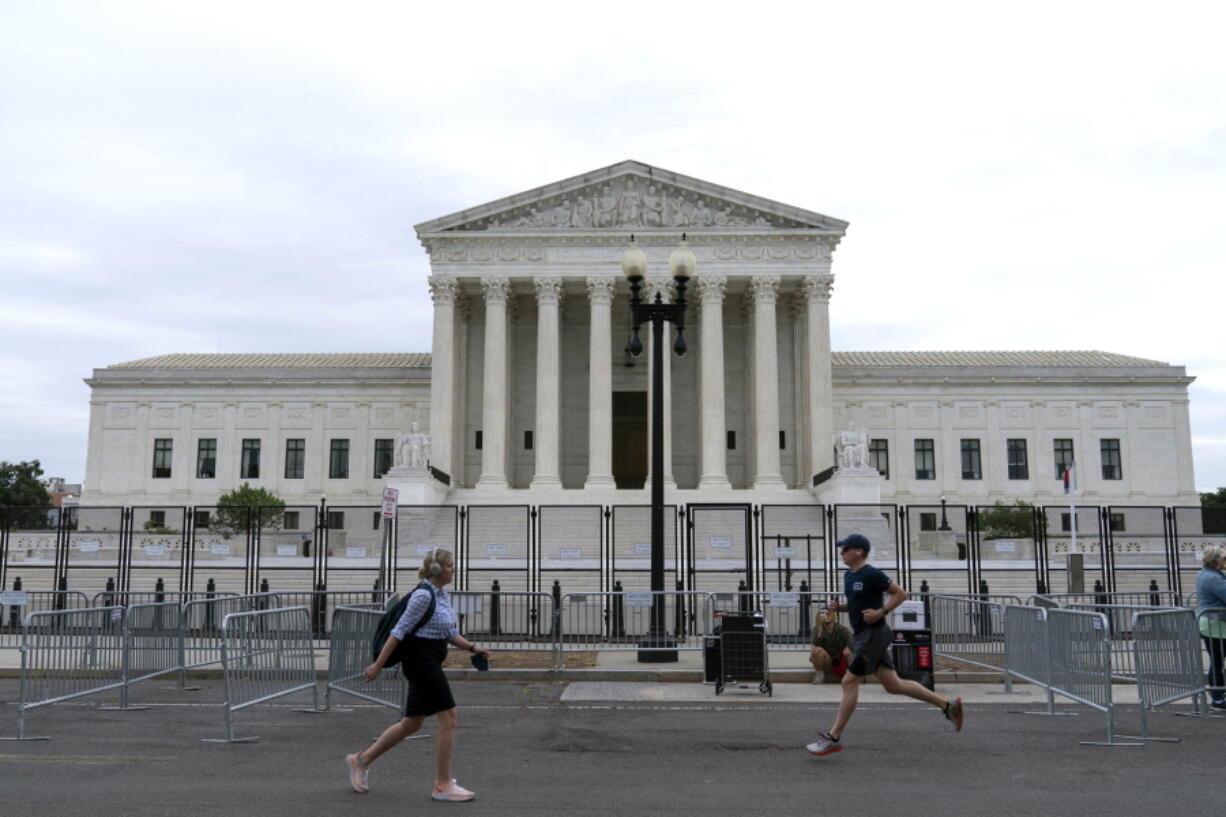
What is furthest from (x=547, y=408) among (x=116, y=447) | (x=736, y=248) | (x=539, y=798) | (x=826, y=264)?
(x=539, y=798)

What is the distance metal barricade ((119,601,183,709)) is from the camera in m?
14.5

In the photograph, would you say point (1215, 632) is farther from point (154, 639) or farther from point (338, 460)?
point (338, 460)

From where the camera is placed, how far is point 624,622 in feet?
63.2

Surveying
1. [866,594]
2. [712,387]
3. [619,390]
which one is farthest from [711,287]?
[866,594]

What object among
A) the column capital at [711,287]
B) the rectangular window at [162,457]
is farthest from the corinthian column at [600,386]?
the rectangular window at [162,457]

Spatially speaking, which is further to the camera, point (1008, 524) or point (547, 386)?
point (547, 386)

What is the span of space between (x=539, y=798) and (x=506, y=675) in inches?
336

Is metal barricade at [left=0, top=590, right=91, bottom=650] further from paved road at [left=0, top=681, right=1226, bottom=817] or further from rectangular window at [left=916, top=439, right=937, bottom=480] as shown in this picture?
rectangular window at [left=916, top=439, right=937, bottom=480]

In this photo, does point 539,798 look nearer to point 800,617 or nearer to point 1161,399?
point 800,617

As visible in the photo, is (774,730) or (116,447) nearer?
(774,730)

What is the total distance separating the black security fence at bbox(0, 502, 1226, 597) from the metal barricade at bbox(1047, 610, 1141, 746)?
8.08m

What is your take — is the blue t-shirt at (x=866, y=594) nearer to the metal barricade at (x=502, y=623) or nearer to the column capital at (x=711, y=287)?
the metal barricade at (x=502, y=623)

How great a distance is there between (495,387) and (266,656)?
130ft

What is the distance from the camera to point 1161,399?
64875 millimetres
